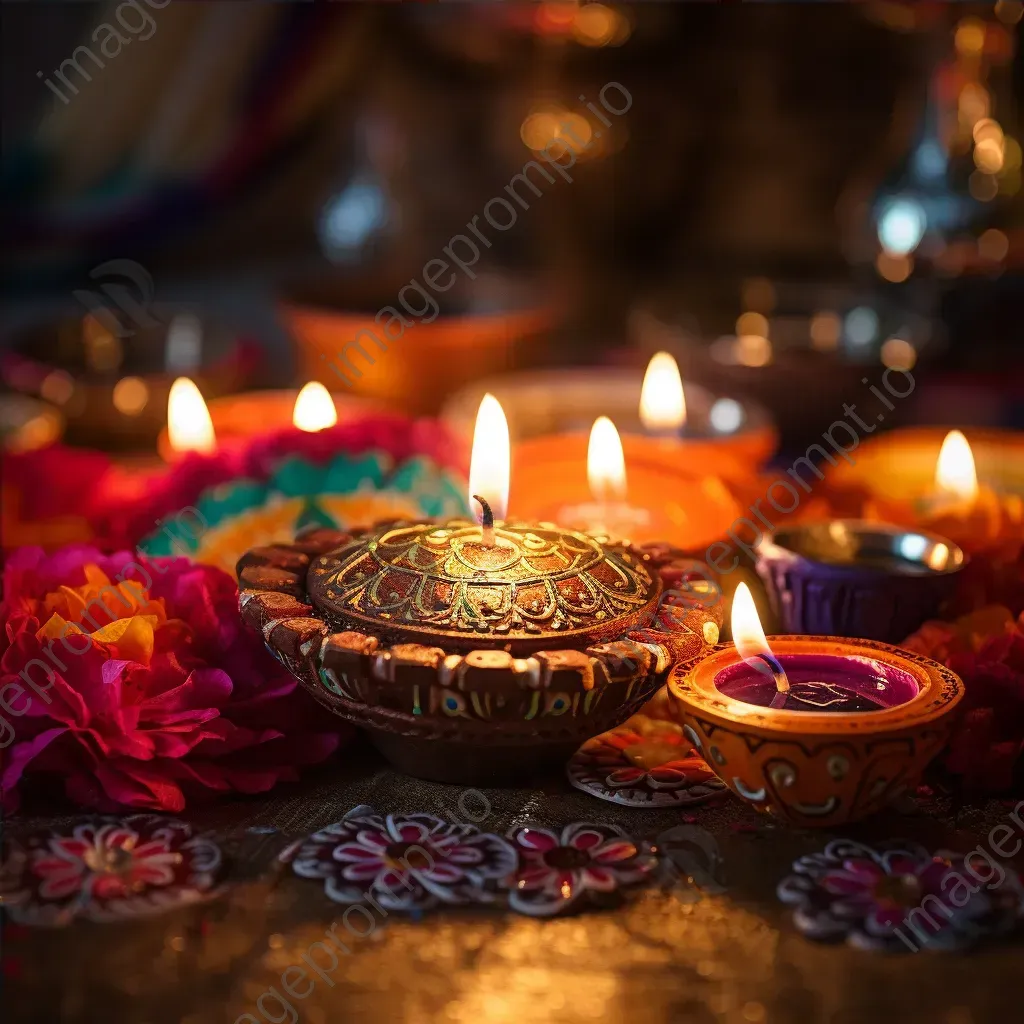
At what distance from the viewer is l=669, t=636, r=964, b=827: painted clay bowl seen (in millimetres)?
742

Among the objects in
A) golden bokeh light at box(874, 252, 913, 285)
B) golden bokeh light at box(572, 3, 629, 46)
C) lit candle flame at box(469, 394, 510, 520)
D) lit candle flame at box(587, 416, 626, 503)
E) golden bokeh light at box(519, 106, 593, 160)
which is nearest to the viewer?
lit candle flame at box(469, 394, 510, 520)

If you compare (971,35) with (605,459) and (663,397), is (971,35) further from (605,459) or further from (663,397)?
(605,459)

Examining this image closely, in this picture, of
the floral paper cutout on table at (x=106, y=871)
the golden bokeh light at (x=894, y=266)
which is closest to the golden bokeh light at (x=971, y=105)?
the golden bokeh light at (x=894, y=266)

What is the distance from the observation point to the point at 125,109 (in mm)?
2787

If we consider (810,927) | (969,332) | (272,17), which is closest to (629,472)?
(810,927)

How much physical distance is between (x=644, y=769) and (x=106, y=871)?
0.36 meters

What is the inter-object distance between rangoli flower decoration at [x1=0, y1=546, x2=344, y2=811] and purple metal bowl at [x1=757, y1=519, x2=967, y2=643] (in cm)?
36

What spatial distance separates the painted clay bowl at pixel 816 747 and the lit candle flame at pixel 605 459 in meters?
0.32

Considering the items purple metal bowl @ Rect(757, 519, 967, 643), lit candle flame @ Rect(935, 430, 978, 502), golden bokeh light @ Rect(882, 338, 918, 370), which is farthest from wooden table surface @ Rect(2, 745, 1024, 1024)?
golden bokeh light @ Rect(882, 338, 918, 370)

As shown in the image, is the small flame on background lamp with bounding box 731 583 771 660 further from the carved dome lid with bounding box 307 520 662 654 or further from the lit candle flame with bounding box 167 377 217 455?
the lit candle flame with bounding box 167 377 217 455

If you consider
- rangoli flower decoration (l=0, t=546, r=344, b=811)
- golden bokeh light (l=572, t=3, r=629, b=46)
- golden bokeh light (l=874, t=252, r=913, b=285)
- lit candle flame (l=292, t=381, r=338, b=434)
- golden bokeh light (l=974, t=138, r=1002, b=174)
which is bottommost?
rangoli flower decoration (l=0, t=546, r=344, b=811)

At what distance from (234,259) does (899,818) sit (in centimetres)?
270

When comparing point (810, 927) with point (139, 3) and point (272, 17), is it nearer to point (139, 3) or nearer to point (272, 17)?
point (272, 17)

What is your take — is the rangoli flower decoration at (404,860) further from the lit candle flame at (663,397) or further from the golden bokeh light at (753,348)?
the golden bokeh light at (753,348)
